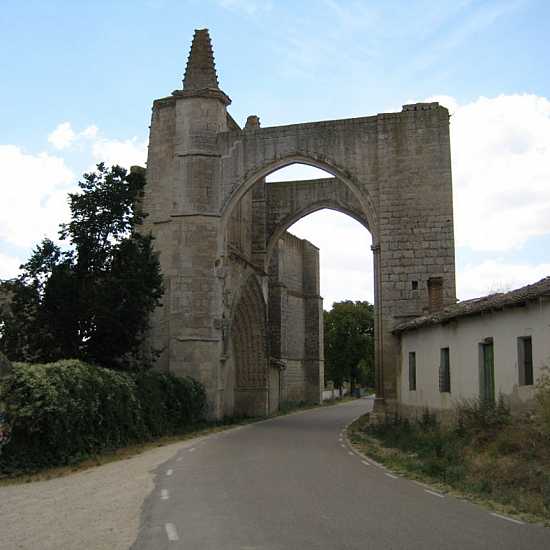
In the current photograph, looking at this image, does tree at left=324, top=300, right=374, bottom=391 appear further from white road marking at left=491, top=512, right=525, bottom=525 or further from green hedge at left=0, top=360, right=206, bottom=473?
white road marking at left=491, top=512, right=525, bottom=525

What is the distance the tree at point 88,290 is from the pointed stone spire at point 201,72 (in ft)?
21.2

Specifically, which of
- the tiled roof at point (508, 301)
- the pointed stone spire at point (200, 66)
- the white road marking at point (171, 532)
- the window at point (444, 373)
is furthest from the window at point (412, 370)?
the white road marking at point (171, 532)

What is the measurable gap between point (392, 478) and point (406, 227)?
13736 millimetres

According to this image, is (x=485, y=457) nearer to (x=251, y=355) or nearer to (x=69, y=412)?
(x=69, y=412)

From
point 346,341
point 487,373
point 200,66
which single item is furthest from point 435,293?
point 346,341

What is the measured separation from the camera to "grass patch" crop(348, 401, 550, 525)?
26.5ft

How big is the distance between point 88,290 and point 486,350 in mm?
10073

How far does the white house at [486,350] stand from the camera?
38.1 ft

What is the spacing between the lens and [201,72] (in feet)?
84.6

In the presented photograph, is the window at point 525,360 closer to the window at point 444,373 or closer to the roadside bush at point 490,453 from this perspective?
the roadside bush at point 490,453

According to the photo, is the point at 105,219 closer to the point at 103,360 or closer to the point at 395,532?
the point at 103,360

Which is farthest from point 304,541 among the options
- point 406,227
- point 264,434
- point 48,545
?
point 406,227

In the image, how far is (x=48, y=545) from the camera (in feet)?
20.4

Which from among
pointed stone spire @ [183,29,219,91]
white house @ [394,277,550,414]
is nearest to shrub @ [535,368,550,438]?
white house @ [394,277,550,414]
